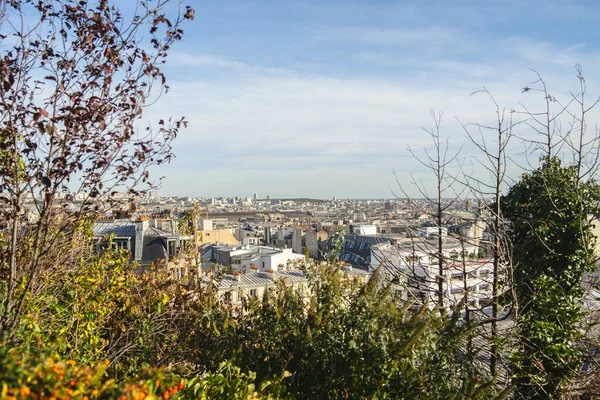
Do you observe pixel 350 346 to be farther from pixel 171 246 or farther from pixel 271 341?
pixel 171 246

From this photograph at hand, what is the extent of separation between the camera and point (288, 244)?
59.4 m

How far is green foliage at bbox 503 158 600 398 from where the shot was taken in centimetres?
634

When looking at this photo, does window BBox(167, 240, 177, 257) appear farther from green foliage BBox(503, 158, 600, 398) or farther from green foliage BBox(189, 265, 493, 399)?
green foliage BBox(189, 265, 493, 399)

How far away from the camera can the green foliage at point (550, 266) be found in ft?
20.8

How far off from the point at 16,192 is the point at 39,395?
87.8 inches

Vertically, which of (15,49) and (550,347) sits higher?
(15,49)

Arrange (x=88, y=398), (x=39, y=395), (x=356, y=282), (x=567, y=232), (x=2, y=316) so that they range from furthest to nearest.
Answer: (x=567, y=232) → (x=356, y=282) → (x=2, y=316) → (x=88, y=398) → (x=39, y=395)

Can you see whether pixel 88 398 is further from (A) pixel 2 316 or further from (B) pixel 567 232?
(B) pixel 567 232

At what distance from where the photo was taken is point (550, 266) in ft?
24.6

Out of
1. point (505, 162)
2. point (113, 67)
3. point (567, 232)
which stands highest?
point (113, 67)

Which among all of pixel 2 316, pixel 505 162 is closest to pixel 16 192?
pixel 2 316

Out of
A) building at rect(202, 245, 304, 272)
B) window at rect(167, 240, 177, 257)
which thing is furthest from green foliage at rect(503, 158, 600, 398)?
building at rect(202, 245, 304, 272)

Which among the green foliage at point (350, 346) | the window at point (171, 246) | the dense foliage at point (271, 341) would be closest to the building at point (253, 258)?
the window at point (171, 246)

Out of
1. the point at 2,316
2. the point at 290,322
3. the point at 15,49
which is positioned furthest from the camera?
the point at 290,322
